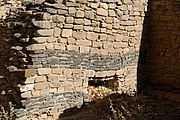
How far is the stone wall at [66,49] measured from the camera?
18.8 ft

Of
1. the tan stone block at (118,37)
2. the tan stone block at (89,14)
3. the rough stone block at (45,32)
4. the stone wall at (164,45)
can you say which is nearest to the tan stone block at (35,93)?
the rough stone block at (45,32)

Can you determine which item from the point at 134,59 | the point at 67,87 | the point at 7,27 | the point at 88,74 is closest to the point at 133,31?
the point at 134,59

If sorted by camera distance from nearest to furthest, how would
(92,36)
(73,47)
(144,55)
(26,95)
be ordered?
(26,95)
(73,47)
(92,36)
(144,55)

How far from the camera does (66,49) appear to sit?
20.0 feet

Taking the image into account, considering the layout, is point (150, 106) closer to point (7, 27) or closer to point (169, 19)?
point (169, 19)

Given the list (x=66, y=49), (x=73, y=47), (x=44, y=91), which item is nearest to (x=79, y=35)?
(x=73, y=47)

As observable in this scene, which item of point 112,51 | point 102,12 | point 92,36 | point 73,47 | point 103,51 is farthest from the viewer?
point 112,51

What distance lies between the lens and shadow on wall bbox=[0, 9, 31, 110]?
18.9 ft

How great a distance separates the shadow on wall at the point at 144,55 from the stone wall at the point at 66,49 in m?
0.74

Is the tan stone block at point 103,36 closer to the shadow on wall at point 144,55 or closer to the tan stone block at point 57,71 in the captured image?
the tan stone block at point 57,71

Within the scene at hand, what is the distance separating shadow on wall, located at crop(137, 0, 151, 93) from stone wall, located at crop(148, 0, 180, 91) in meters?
0.10

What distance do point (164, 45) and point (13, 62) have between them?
3533mm

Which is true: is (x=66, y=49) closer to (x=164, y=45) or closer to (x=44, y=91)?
(x=44, y=91)

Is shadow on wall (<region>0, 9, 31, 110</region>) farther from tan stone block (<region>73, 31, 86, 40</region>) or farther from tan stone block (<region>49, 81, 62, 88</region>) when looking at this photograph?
tan stone block (<region>73, 31, 86, 40</region>)
